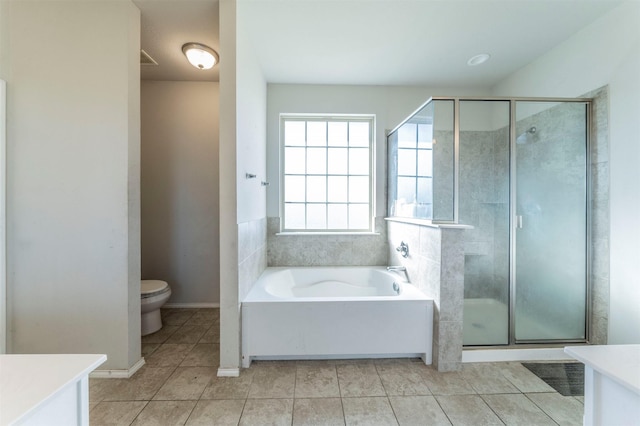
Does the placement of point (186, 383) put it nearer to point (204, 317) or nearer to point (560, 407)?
point (204, 317)

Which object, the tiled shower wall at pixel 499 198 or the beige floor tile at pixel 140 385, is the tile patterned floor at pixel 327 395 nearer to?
the beige floor tile at pixel 140 385

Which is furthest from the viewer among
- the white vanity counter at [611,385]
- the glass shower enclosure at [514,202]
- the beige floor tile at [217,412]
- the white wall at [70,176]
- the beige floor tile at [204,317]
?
the beige floor tile at [204,317]

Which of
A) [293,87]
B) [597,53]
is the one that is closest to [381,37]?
[293,87]

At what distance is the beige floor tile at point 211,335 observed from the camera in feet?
6.89

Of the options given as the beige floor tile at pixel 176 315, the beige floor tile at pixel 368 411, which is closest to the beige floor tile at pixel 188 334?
the beige floor tile at pixel 176 315

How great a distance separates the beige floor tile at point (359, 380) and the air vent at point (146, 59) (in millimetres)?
3047

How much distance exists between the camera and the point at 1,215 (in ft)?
5.06

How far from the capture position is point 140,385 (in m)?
1.56

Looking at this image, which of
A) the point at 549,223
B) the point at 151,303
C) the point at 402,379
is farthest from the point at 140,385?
the point at 549,223

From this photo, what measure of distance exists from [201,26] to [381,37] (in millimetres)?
1378

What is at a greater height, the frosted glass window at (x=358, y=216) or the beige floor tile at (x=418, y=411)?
the frosted glass window at (x=358, y=216)

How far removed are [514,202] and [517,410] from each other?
1416mm

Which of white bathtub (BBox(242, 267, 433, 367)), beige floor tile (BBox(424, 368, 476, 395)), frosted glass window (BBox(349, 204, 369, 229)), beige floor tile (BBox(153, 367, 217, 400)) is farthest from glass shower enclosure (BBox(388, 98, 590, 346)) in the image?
beige floor tile (BBox(153, 367, 217, 400))

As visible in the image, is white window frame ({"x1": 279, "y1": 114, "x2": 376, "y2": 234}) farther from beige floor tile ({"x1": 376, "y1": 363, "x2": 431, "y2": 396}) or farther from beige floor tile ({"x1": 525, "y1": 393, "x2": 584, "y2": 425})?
beige floor tile ({"x1": 525, "y1": 393, "x2": 584, "y2": 425})
